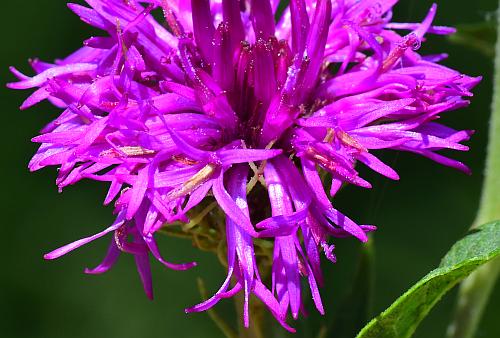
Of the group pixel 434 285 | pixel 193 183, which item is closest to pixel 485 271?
pixel 434 285

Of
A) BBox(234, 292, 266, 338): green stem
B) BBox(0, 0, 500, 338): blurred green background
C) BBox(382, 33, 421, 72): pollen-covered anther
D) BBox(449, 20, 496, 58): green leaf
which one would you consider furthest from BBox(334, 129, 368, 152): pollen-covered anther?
BBox(0, 0, 500, 338): blurred green background

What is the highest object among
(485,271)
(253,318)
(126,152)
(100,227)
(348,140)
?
(126,152)

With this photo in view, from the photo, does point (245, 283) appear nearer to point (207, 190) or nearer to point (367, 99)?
point (207, 190)

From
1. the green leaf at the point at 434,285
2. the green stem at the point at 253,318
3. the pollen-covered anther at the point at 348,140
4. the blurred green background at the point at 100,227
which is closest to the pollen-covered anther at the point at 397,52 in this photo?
the pollen-covered anther at the point at 348,140

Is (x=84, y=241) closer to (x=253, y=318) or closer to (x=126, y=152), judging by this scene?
(x=126, y=152)

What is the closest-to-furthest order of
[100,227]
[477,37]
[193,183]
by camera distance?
[193,183] < [477,37] < [100,227]

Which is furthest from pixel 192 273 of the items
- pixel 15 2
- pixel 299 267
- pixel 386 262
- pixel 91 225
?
pixel 299 267
